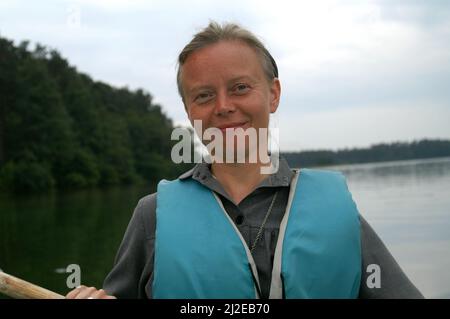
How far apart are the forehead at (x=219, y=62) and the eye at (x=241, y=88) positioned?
39mm

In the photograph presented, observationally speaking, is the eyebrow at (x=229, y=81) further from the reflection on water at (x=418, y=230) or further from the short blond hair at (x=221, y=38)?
the reflection on water at (x=418, y=230)

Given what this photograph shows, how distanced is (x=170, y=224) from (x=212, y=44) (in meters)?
Answer: 0.66

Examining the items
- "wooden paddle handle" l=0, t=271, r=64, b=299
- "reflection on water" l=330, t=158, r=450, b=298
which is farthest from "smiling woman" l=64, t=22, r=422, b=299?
"reflection on water" l=330, t=158, r=450, b=298

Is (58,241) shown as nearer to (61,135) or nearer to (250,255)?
(250,255)

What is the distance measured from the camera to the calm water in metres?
13.7

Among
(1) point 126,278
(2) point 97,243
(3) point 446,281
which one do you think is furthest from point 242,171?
(2) point 97,243

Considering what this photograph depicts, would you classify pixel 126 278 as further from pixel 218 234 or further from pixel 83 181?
pixel 83 181

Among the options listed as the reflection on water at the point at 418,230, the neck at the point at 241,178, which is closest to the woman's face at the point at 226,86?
the neck at the point at 241,178

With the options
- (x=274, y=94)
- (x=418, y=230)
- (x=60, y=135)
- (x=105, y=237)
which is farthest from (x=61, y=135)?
(x=274, y=94)

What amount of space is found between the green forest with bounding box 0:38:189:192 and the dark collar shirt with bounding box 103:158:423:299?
4368cm

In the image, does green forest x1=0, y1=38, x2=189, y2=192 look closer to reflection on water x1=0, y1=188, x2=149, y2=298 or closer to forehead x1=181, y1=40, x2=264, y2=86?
reflection on water x1=0, y1=188, x2=149, y2=298

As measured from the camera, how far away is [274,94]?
2.24 meters

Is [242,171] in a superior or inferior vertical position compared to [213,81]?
inferior

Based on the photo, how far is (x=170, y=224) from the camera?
6.89ft
